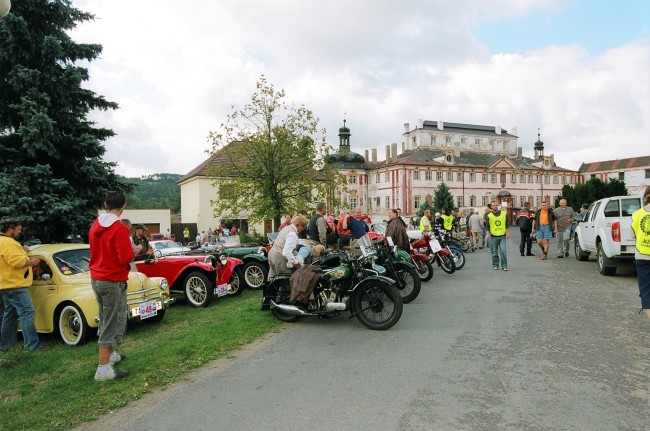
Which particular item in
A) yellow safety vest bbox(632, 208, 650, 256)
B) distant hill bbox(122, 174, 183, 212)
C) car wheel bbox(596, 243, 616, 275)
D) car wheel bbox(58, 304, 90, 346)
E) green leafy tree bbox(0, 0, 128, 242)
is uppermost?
distant hill bbox(122, 174, 183, 212)

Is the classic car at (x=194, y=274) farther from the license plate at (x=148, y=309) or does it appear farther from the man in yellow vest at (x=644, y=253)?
the man in yellow vest at (x=644, y=253)

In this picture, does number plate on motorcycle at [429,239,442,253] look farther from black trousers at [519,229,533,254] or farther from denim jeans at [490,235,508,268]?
black trousers at [519,229,533,254]

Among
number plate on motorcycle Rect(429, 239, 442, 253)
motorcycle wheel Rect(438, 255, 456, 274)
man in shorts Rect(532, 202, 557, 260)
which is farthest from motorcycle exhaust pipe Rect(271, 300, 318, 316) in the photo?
man in shorts Rect(532, 202, 557, 260)

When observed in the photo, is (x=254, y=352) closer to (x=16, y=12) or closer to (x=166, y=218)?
(x=16, y=12)

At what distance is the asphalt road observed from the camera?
394 cm

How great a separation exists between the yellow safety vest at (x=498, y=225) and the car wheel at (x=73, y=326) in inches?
400

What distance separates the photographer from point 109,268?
5270 mm

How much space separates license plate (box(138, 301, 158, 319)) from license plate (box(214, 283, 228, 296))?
82.1 inches

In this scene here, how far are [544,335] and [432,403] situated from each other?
3.04m

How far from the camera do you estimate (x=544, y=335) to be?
6.45 meters

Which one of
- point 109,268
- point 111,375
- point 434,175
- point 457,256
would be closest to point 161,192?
point 434,175

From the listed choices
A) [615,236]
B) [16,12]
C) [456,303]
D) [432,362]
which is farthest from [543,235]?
[16,12]

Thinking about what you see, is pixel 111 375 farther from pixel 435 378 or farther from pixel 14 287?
pixel 435 378

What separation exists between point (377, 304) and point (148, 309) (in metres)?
3.68
